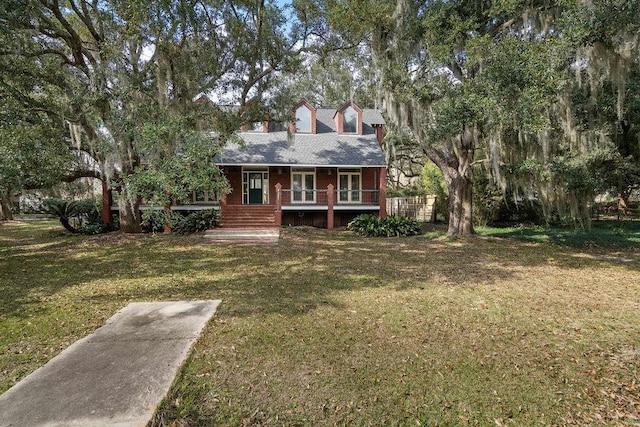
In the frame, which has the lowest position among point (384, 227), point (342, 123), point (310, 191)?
point (384, 227)

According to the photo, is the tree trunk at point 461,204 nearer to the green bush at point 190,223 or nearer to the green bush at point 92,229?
the green bush at point 190,223

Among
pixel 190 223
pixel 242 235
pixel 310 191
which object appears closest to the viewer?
pixel 242 235

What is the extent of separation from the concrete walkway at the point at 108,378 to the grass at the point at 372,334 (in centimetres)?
18

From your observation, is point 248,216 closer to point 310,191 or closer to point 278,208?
point 278,208

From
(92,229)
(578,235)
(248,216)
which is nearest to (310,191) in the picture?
(248,216)

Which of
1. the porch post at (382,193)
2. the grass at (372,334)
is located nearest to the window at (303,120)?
the porch post at (382,193)

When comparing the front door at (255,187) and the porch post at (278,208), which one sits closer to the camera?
the porch post at (278,208)

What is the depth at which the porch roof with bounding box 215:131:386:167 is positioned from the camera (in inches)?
621

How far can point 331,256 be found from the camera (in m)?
9.06

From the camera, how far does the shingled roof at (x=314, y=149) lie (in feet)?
51.8

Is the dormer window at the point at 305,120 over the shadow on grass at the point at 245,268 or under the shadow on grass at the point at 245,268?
over

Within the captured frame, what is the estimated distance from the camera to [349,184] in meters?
17.4

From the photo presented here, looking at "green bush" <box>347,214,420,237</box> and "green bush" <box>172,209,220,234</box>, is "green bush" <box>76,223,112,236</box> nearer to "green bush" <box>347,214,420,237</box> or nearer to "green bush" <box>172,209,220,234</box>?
"green bush" <box>172,209,220,234</box>

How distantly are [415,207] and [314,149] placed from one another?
727cm
